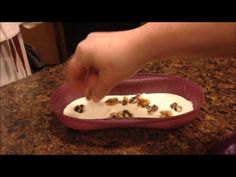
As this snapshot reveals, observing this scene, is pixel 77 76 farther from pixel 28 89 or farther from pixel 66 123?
pixel 28 89

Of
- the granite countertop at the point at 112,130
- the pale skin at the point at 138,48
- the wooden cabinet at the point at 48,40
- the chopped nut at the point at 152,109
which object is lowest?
the wooden cabinet at the point at 48,40

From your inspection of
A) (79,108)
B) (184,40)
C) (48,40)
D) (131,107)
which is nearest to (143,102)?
(131,107)

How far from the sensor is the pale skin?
2.22 feet

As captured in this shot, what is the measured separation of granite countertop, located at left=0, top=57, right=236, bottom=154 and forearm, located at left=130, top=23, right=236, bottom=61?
19 cm

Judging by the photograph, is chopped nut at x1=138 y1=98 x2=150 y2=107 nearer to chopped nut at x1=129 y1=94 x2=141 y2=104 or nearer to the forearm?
chopped nut at x1=129 y1=94 x2=141 y2=104

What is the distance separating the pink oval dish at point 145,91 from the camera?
816 millimetres

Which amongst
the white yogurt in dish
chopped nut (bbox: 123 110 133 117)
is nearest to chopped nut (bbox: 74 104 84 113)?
the white yogurt in dish

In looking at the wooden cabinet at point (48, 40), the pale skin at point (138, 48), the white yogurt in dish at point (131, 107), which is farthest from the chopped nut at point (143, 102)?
the wooden cabinet at point (48, 40)

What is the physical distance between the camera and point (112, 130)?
85cm

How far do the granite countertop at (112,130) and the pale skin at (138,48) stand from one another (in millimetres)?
115

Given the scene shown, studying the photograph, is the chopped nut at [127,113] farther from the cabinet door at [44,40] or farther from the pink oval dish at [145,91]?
the cabinet door at [44,40]

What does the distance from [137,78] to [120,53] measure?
0.26 m

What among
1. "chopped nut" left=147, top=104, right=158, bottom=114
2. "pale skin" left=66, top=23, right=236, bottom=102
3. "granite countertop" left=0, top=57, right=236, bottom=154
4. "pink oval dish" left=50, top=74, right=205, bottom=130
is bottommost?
"granite countertop" left=0, top=57, right=236, bottom=154

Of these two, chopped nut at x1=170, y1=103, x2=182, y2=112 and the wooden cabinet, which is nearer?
chopped nut at x1=170, y1=103, x2=182, y2=112
